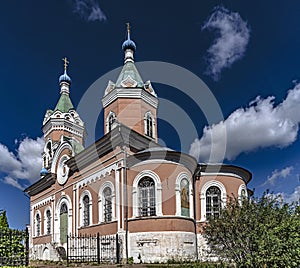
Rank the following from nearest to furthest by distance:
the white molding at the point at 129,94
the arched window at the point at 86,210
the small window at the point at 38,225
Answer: the arched window at the point at 86,210 → the white molding at the point at 129,94 → the small window at the point at 38,225

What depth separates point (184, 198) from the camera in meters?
19.0

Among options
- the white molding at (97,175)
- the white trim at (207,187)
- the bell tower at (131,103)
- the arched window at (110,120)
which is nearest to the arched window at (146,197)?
the white molding at (97,175)

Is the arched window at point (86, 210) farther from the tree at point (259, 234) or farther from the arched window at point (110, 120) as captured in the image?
the tree at point (259, 234)

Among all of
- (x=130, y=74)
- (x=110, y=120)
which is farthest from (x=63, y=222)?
(x=130, y=74)

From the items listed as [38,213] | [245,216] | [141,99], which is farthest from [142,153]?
[38,213]

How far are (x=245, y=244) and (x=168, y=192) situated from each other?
784cm

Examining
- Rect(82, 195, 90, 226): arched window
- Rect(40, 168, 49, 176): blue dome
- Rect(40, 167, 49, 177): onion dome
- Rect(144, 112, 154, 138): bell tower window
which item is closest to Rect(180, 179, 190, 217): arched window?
Rect(144, 112, 154, 138): bell tower window

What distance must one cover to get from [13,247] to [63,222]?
14573mm

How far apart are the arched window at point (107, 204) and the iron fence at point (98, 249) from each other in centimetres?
111

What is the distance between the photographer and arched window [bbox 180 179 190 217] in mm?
18705

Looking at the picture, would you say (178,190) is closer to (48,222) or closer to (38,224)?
(48,222)

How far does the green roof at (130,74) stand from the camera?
24.5 meters

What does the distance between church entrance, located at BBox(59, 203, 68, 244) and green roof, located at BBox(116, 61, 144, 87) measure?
9198mm

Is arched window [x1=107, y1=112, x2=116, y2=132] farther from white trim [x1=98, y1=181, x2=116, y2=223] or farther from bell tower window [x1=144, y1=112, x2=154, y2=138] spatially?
white trim [x1=98, y1=181, x2=116, y2=223]
